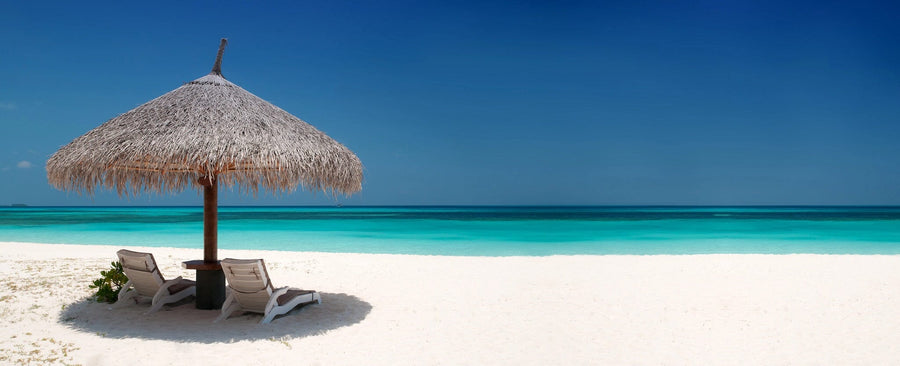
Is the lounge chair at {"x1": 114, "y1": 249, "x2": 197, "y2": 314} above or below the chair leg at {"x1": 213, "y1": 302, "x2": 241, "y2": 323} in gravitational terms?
above

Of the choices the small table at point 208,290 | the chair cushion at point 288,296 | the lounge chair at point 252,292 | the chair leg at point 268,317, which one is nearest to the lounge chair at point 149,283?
the small table at point 208,290

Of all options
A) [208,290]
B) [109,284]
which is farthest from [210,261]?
[109,284]

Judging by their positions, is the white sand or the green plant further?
the green plant

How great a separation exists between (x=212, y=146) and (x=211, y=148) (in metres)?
0.03

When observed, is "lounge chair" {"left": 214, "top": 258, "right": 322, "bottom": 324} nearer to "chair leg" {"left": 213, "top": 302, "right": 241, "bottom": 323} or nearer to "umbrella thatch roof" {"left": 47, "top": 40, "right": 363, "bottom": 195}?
"chair leg" {"left": 213, "top": 302, "right": 241, "bottom": 323}

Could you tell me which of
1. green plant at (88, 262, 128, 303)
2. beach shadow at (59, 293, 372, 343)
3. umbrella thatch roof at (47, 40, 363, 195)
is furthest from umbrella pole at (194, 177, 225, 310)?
green plant at (88, 262, 128, 303)

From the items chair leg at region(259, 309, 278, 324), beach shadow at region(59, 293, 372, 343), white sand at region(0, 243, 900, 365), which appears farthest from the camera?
chair leg at region(259, 309, 278, 324)

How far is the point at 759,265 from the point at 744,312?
4.03 meters

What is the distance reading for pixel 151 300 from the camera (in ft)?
17.9

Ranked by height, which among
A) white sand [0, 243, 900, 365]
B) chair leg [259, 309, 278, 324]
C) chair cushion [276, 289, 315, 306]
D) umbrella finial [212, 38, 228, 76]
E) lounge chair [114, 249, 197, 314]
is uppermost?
umbrella finial [212, 38, 228, 76]

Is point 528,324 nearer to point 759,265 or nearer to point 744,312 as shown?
point 744,312

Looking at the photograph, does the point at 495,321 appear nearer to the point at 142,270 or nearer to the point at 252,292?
the point at 252,292

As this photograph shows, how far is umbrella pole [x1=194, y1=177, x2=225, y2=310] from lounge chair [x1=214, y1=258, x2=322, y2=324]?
39 cm

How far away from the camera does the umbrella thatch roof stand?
438 centimetres
